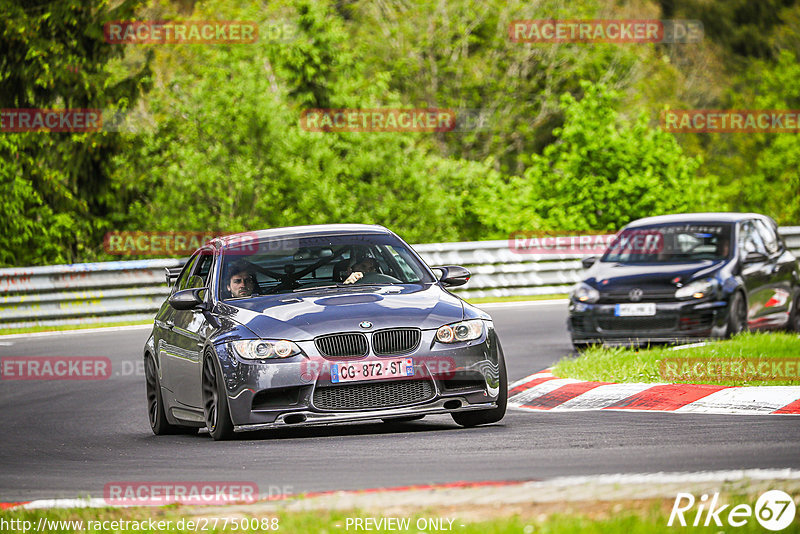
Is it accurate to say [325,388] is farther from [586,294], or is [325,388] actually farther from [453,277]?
[586,294]

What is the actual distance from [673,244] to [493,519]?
11.3 m

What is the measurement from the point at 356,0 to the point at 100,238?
23431mm

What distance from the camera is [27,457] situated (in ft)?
31.7

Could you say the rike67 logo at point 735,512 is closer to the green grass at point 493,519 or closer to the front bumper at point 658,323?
the green grass at point 493,519

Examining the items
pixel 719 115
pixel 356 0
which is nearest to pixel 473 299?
pixel 719 115

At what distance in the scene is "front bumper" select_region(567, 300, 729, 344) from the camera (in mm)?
15094

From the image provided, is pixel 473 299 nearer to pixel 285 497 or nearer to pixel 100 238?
pixel 100 238

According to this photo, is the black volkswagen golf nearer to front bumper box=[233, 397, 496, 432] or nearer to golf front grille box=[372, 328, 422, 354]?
front bumper box=[233, 397, 496, 432]

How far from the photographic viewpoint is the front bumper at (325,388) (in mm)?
9141

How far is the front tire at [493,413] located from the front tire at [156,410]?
7.72ft

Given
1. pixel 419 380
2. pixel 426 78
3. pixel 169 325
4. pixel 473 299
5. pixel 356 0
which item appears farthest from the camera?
pixel 356 0

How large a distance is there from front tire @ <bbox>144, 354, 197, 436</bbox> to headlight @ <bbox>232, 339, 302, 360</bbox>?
6.39ft

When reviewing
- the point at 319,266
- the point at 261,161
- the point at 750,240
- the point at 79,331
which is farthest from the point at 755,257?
the point at 261,161

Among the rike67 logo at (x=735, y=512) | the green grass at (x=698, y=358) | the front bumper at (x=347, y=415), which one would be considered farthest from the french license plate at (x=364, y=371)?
the rike67 logo at (x=735, y=512)
